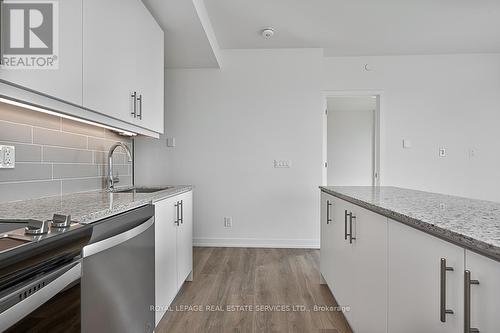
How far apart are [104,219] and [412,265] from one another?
1184 mm

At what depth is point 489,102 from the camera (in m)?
3.70

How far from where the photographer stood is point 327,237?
86.6 inches

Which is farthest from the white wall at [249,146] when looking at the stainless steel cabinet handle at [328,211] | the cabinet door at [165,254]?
the cabinet door at [165,254]

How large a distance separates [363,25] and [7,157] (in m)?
3.36

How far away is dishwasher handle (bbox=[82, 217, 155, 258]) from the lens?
93cm

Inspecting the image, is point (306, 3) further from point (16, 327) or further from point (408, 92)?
point (16, 327)

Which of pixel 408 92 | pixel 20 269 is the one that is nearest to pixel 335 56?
pixel 408 92

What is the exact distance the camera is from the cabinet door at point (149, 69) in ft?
6.37

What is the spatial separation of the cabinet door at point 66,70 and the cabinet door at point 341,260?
1.64 metres

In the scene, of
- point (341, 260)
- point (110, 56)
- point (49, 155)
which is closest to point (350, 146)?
point (341, 260)

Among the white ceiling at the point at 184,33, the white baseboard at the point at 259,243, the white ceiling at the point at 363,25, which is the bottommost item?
the white baseboard at the point at 259,243

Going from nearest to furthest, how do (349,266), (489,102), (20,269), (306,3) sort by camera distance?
1. (20,269)
2. (349,266)
3. (306,3)
4. (489,102)

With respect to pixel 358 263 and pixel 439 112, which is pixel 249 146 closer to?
pixel 358 263

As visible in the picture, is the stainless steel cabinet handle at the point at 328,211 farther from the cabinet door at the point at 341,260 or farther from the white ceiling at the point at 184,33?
the white ceiling at the point at 184,33
